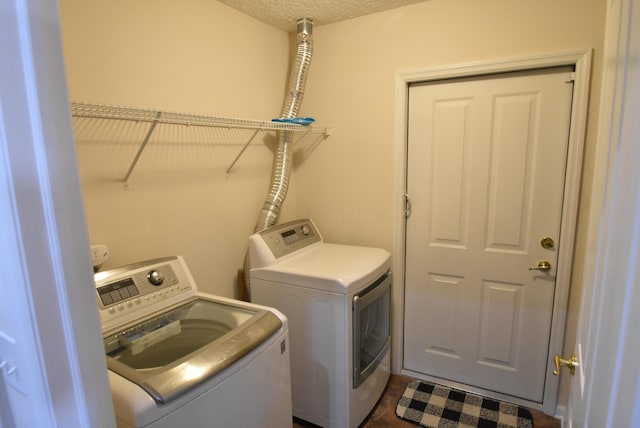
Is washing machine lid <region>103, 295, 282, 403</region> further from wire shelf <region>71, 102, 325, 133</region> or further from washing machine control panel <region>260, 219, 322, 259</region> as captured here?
wire shelf <region>71, 102, 325, 133</region>

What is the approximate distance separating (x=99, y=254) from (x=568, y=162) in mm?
2317

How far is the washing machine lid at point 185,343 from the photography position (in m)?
1.03

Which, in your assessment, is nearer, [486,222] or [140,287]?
[140,287]

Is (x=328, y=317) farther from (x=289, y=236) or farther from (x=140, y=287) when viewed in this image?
(x=140, y=287)

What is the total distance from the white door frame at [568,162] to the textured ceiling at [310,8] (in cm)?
43

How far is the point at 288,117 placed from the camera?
2373 mm

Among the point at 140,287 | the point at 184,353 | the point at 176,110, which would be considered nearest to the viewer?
the point at 184,353

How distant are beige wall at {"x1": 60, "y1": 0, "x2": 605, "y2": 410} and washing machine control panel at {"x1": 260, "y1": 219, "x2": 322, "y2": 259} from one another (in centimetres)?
23

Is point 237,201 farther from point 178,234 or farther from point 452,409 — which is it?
point 452,409

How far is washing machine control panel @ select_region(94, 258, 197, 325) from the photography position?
1.37 m

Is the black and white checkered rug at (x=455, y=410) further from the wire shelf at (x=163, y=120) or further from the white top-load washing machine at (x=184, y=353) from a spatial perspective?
the wire shelf at (x=163, y=120)

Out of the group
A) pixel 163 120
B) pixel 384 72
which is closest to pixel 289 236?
pixel 163 120

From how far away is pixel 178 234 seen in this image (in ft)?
6.15

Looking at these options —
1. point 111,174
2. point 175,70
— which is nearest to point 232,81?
point 175,70
